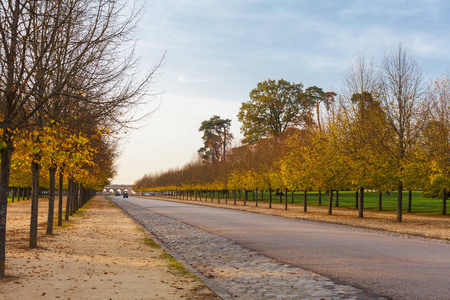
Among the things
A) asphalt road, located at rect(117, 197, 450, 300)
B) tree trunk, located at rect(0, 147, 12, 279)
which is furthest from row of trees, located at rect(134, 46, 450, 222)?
tree trunk, located at rect(0, 147, 12, 279)

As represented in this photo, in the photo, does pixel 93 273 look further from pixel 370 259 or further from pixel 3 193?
pixel 370 259

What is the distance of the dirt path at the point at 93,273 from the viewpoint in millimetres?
7016

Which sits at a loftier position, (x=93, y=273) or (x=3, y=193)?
(x=3, y=193)

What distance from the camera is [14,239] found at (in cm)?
1448

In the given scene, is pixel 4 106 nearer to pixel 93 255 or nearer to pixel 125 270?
pixel 125 270

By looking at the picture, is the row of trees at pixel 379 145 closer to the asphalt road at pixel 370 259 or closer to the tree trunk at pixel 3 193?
the asphalt road at pixel 370 259

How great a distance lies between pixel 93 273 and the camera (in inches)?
344

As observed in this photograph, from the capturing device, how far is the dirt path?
7.02m

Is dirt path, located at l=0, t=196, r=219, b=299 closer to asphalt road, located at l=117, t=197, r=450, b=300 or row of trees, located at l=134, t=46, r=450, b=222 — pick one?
asphalt road, located at l=117, t=197, r=450, b=300

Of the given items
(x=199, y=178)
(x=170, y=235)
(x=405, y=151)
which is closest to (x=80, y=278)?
(x=170, y=235)

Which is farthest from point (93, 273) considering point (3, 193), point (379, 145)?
point (379, 145)

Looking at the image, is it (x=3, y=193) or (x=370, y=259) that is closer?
(x=3, y=193)

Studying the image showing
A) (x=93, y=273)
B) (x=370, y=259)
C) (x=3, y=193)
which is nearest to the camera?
(x=3, y=193)

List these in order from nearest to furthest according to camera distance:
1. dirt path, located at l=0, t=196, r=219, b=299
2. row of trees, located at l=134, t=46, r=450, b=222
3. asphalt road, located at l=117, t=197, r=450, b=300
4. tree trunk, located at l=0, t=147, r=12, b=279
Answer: dirt path, located at l=0, t=196, r=219, b=299 → asphalt road, located at l=117, t=197, r=450, b=300 → tree trunk, located at l=0, t=147, r=12, b=279 → row of trees, located at l=134, t=46, r=450, b=222
